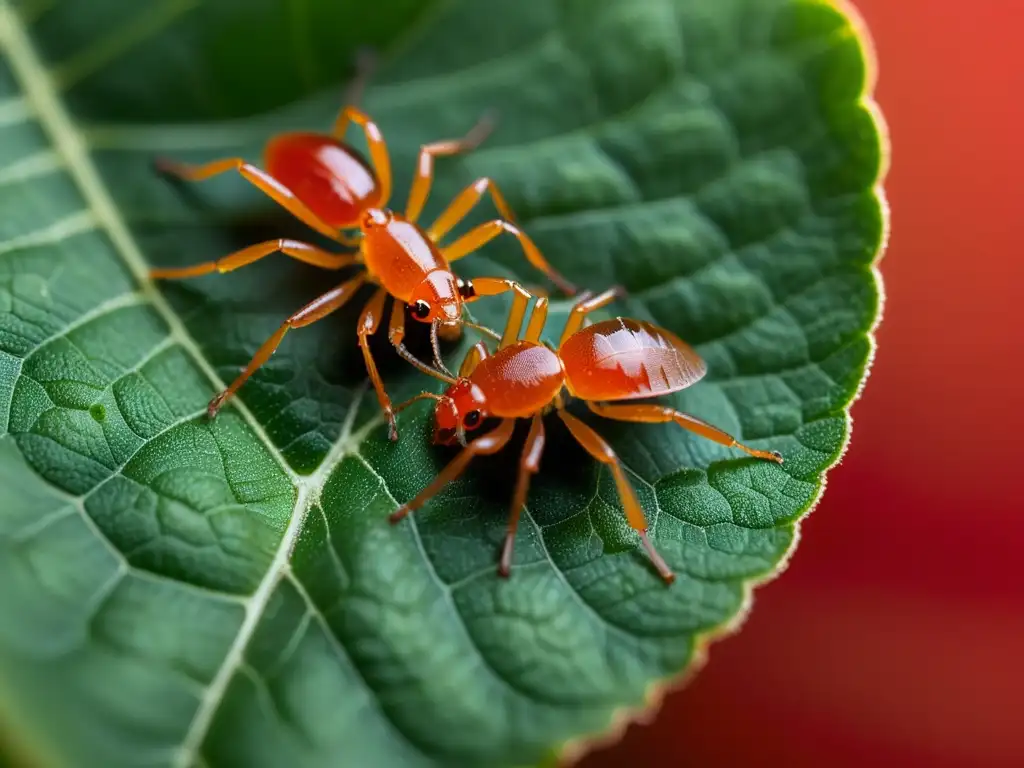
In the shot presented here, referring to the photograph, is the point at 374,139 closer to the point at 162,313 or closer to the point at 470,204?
the point at 470,204

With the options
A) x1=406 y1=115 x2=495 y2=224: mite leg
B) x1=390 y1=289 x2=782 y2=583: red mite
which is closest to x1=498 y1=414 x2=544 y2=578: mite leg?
x1=390 y1=289 x2=782 y2=583: red mite

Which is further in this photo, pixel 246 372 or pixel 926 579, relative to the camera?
pixel 926 579

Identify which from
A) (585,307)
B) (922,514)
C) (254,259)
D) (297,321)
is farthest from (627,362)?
(922,514)

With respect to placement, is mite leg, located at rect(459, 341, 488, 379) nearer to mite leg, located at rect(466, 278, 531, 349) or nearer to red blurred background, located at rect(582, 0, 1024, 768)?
mite leg, located at rect(466, 278, 531, 349)

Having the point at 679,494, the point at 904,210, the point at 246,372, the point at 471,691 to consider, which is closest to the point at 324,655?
the point at 471,691

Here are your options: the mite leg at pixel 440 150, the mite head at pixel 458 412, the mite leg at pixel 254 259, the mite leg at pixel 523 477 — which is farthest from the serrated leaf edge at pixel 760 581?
the mite leg at pixel 254 259

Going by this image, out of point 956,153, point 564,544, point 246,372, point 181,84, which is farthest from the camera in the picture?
point 956,153

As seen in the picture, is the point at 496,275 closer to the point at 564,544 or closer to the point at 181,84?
the point at 564,544

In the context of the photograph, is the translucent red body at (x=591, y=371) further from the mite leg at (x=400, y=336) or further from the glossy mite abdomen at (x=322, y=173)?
the glossy mite abdomen at (x=322, y=173)
